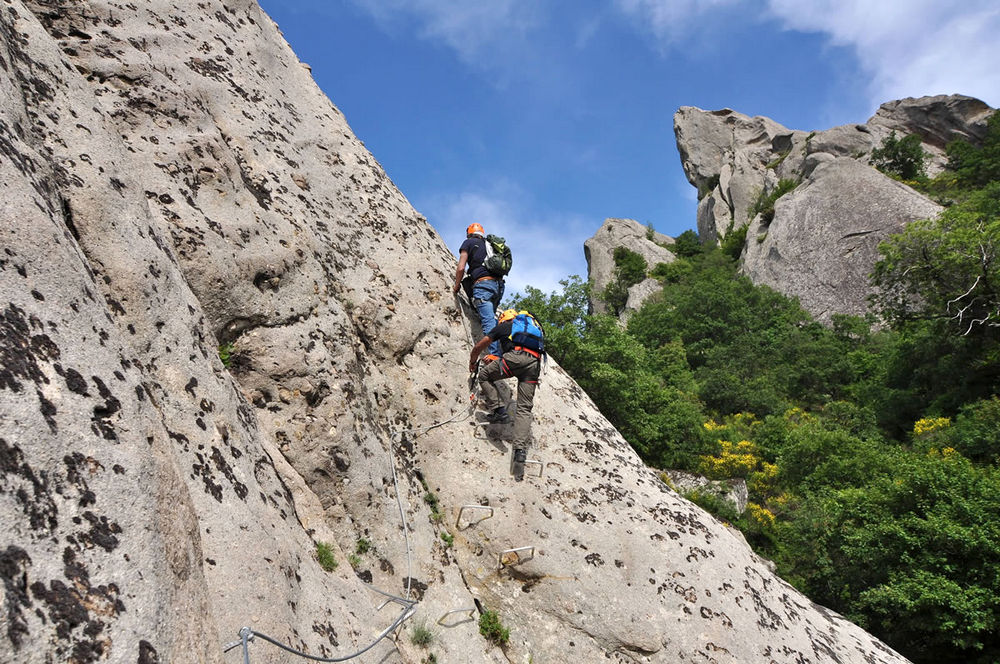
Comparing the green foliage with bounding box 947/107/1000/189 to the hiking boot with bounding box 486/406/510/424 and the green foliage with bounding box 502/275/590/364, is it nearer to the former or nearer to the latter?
the green foliage with bounding box 502/275/590/364

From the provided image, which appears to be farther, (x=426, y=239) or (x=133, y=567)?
(x=426, y=239)

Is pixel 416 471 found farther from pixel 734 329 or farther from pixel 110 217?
pixel 734 329

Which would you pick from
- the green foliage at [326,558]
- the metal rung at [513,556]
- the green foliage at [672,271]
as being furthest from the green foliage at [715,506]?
the green foliage at [672,271]

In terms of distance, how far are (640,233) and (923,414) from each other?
152ft

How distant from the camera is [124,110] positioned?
7.07 meters

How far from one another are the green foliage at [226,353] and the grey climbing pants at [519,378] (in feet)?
10.2

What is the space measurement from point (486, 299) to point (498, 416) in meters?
2.01

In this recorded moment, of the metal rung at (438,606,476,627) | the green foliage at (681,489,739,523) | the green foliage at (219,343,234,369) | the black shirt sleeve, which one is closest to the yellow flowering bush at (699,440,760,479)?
the green foliage at (681,489,739,523)

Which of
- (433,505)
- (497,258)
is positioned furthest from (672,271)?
(433,505)

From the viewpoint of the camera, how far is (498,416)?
820 centimetres

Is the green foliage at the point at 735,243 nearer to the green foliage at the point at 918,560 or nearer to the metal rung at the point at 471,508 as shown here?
the green foliage at the point at 918,560

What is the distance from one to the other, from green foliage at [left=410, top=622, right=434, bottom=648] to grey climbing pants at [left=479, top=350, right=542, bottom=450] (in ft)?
8.49

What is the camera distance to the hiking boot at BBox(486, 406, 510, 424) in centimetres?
820

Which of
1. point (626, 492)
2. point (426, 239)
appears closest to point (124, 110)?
point (426, 239)
